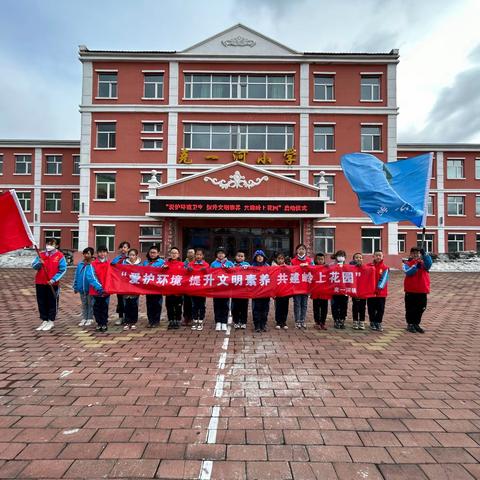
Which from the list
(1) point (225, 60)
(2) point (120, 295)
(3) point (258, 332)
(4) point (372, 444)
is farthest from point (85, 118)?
Result: (4) point (372, 444)

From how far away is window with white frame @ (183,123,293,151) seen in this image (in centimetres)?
2434

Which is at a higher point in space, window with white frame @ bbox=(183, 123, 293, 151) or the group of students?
window with white frame @ bbox=(183, 123, 293, 151)

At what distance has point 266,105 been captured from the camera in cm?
2448

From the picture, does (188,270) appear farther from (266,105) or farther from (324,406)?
(266,105)

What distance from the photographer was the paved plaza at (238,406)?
2785 mm

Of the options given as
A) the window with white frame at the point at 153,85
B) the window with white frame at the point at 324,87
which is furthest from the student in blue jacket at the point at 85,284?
the window with white frame at the point at 324,87

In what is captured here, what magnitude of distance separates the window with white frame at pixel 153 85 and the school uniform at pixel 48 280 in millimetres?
20331

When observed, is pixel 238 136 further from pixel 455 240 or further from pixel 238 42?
pixel 455 240

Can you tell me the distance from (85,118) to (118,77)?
3559 millimetres

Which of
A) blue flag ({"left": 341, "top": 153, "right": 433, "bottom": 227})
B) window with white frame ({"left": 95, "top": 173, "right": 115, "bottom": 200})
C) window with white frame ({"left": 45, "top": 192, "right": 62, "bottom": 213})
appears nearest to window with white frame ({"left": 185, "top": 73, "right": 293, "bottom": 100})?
window with white frame ({"left": 95, "top": 173, "right": 115, "bottom": 200})

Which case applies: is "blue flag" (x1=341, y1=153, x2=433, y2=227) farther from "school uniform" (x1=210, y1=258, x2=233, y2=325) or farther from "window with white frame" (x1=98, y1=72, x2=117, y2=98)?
"window with white frame" (x1=98, y1=72, x2=117, y2=98)

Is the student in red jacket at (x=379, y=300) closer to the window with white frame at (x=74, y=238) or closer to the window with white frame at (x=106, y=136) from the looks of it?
the window with white frame at (x=106, y=136)

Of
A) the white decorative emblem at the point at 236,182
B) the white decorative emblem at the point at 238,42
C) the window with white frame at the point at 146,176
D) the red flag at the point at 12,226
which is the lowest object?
the red flag at the point at 12,226

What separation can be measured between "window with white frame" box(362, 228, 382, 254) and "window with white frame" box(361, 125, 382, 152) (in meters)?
5.61
